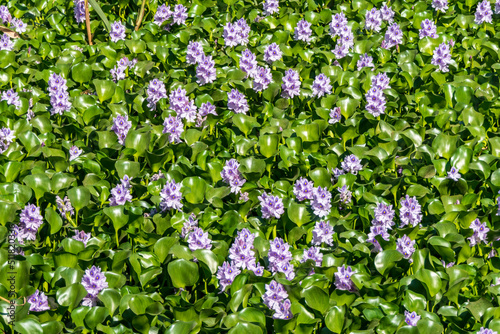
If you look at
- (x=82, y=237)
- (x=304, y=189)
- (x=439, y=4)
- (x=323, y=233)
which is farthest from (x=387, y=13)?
(x=82, y=237)

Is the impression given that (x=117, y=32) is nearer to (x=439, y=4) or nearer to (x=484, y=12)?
(x=439, y=4)

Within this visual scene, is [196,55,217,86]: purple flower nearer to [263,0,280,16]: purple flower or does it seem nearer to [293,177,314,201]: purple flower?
[263,0,280,16]: purple flower

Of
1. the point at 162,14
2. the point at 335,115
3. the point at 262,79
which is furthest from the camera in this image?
the point at 162,14

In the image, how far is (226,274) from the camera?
3352mm

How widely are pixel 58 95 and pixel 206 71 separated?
1115 mm

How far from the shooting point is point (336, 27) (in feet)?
18.3

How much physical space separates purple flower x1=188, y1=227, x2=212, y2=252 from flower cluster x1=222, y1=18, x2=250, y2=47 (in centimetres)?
253

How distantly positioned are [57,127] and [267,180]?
1.62 meters

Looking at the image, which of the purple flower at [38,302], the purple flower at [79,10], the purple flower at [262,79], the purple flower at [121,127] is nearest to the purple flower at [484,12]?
the purple flower at [262,79]

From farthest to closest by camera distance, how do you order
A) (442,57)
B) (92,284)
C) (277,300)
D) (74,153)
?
(442,57) → (74,153) → (92,284) → (277,300)

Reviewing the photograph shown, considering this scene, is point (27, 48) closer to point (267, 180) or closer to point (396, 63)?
point (267, 180)

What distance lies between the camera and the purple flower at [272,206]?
12.4 ft

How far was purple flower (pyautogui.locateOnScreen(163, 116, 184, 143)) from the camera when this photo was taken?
4.45 m

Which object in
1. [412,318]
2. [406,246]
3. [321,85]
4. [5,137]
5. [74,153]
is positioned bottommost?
[412,318]
